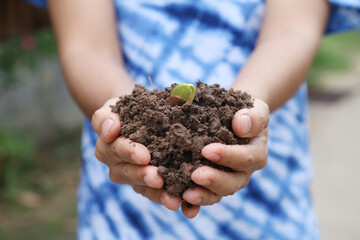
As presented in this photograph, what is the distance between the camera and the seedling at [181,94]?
1.16m

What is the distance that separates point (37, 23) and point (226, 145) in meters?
2.95

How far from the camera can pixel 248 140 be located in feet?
3.70

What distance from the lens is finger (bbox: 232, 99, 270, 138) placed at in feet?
3.54

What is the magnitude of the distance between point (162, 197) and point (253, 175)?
0.55 m

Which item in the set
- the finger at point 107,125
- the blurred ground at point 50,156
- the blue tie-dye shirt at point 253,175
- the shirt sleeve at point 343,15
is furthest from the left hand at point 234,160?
the blurred ground at point 50,156

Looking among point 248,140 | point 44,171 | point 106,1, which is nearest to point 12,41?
point 44,171

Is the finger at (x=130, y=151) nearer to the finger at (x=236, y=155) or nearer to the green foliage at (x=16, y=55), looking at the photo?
the finger at (x=236, y=155)

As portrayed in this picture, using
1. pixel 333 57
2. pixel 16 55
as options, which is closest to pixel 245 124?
pixel 16 55

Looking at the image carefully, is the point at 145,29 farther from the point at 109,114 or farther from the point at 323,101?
the point at 323,101

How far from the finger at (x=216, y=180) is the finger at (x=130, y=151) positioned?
5.0 inches

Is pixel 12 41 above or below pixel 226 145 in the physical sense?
above

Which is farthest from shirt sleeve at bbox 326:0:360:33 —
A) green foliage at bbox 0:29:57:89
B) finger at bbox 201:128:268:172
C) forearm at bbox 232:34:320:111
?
green foliage at bbox 0:29:57:89

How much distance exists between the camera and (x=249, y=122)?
108 centimetres

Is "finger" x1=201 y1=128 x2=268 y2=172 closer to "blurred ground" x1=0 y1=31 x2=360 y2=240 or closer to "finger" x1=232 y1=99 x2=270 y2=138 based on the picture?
"finger" x1=232 y1=99 x2=270 y2=138
